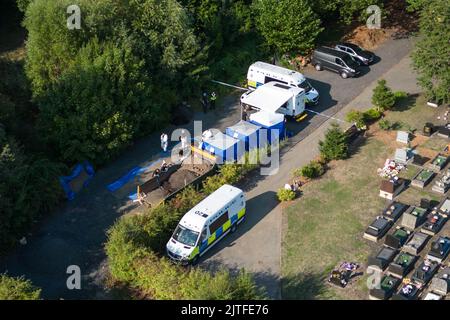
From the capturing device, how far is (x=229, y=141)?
32.9 m

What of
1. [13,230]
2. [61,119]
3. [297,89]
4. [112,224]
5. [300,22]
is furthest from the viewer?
[300,22]

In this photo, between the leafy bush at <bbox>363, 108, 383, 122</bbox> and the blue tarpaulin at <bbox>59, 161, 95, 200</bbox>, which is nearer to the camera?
the blue tarpaulin at <bbox>59, 161, 95, 200</bbox>

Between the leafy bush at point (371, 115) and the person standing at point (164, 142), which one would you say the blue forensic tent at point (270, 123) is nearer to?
the person standing at point (164, 142)

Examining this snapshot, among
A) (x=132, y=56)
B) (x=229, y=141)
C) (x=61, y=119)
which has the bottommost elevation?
(x=229, y=141)

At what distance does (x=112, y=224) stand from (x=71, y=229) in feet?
6.81

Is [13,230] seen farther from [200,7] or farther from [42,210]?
[200,7]

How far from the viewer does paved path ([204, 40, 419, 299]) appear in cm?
2712

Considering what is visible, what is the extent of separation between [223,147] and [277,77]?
8991 millimetres

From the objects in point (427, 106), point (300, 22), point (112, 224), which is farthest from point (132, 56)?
point (427, 106)

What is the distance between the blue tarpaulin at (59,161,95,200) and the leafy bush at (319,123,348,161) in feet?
44.2

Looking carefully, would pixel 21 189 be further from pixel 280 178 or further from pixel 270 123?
pixel 270 123

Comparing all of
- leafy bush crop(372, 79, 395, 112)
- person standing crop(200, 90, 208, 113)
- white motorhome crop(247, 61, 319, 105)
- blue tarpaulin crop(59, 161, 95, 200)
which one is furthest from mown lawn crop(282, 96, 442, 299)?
blue tarpaulin crop(59, 161, 95, 200)

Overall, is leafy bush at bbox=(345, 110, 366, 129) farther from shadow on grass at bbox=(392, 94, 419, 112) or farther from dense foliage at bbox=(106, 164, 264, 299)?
dense foliage at bbox=(106, 164, 264, 299)

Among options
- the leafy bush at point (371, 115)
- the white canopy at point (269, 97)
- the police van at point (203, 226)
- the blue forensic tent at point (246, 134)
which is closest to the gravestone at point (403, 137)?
the leafy bush at point (371, 115)
